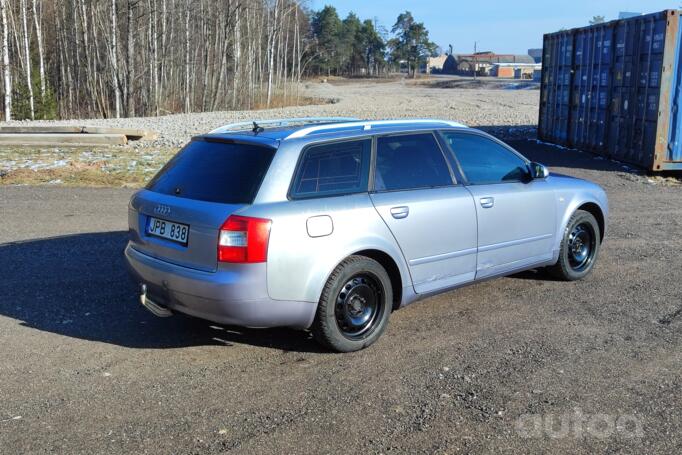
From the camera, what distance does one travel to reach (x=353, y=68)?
12606 cm

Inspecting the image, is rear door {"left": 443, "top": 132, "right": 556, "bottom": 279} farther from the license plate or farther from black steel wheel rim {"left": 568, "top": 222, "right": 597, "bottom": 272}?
the license plate

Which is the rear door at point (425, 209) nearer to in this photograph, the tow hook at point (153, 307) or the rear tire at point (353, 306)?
the rear tire at point (353, 306)

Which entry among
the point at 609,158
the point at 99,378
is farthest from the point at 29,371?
the point at 609,158

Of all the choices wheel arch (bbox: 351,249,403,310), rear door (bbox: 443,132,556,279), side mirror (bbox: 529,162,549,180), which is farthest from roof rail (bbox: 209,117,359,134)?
side mirror (bbox: 529,162,549,180)

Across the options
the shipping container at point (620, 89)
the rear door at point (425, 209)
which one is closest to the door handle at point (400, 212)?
the rear door at point (425, 209)

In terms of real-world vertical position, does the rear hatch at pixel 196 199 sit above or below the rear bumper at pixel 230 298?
above

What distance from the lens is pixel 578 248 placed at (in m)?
7.12

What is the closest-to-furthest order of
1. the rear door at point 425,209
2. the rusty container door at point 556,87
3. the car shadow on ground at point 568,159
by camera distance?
the rear door at point 425,209 < the car shadow on ground at point 568,159 < the rusty container door at point 556,87

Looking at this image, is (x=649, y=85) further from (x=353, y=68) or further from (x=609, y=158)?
(x=353, y=68)

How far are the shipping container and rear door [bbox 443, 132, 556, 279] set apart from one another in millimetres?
9087

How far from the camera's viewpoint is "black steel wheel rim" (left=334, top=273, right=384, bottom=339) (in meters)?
5.09

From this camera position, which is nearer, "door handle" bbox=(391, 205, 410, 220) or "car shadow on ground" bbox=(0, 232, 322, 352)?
"door handle" bbox=(391, 205, 410, 220)

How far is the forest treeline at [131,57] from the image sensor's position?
113 feet

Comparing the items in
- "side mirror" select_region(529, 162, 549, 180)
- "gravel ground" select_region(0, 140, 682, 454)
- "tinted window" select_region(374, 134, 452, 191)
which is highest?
"tinted window" select_region(374, 134, 452, 191)
